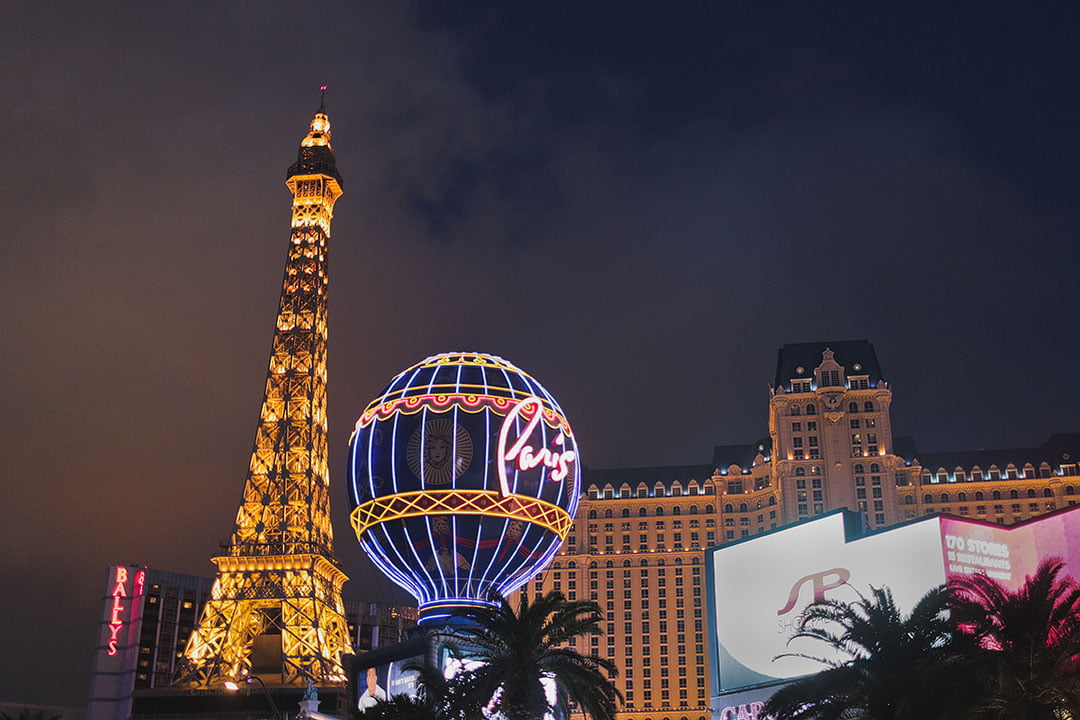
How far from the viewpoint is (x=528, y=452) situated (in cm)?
Answer: 4978

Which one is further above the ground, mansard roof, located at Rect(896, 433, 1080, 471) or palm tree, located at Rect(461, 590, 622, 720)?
mansard roof, located at Rect(896, 433, 1080, 471)

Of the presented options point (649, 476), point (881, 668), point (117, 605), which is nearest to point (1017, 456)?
point (649, 476)

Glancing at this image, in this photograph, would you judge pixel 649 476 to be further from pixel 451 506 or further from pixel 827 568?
pixel 451 506

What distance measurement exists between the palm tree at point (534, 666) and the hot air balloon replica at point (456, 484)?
10.6 m

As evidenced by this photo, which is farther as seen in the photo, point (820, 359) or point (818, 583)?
point (820, 359)

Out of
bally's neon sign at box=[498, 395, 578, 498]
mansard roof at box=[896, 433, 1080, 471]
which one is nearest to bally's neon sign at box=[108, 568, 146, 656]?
bally's neon sign at box=[498, 395, 578, 498]

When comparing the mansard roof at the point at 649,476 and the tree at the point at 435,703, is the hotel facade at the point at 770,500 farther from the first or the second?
the tree at the point at 435,703

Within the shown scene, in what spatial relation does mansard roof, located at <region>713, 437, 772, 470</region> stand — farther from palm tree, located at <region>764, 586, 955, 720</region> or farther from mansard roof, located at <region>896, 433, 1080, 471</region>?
palm tree, located at <region>764, 586, 955, 720</region>

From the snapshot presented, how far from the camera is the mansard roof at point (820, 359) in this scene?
130125 millimetres

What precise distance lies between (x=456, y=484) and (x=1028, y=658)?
23401 millimetres

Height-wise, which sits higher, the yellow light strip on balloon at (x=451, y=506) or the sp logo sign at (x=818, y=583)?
the yellow light strip on balloon at (x=451, y=506)

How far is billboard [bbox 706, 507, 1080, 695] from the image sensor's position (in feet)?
169

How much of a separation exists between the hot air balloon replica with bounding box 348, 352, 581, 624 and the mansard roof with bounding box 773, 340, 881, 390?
277ft

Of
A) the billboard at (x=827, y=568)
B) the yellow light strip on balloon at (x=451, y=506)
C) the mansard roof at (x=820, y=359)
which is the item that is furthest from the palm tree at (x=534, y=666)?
the mansard roof at (x=820, y=359)
